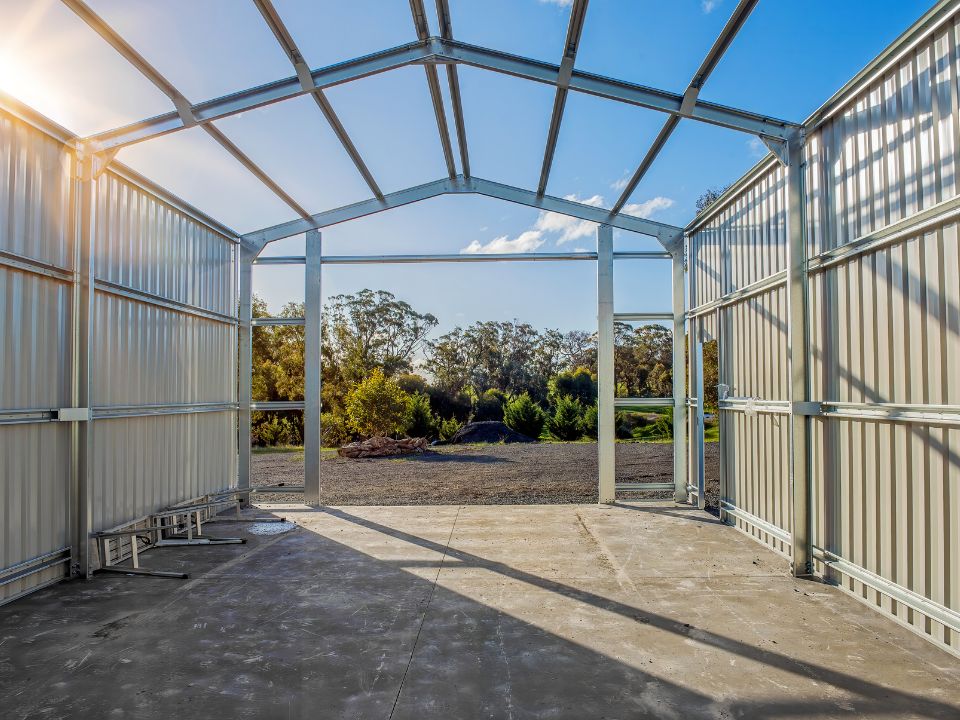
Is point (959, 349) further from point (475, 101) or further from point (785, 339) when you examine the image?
point (475, 101)

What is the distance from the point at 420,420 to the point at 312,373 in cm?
1108

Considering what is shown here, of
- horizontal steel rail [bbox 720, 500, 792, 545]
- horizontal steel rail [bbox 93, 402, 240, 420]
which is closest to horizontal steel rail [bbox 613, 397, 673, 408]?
horizontal steel rail [bbox 720, 500, 792, 545]

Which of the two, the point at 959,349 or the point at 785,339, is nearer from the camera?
the point at 959,349

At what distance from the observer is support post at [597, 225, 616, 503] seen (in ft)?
30.6

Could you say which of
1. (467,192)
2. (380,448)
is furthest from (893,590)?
(380,448)

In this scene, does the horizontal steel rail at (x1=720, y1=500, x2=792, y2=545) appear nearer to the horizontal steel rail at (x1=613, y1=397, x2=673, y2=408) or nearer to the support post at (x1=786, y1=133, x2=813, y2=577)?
the support post at (x1=786, y1=133, x2=813, y2=577)

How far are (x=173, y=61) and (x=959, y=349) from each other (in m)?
6.53

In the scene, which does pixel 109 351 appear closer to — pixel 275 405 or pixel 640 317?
pixel 275 405

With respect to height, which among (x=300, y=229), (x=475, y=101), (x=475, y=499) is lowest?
(x=475, y=499)

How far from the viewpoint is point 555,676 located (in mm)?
3648

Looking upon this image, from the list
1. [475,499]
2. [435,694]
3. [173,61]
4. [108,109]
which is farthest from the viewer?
[475,499]

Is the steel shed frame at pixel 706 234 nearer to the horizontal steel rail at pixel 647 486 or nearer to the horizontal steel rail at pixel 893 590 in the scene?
the horizontal steel rail at pixel 893 590

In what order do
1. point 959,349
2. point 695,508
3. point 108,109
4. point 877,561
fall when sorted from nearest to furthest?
point 959,349, point 877,561, point 108,109, point 695,508

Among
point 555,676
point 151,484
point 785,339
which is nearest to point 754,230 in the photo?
point 785,339
